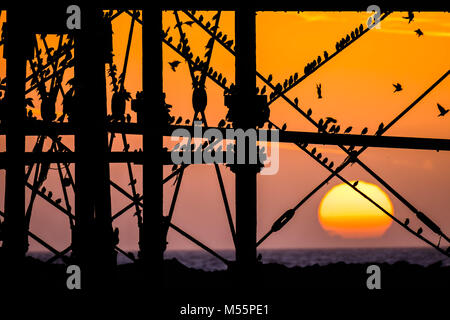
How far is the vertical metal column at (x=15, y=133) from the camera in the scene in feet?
20.3

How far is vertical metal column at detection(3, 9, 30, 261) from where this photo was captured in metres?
6.18

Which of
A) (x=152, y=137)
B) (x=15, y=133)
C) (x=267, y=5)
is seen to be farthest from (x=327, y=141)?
(x=15, y=133)

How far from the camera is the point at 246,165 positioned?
6297mm

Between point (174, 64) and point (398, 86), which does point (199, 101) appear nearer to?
point (174, 64)

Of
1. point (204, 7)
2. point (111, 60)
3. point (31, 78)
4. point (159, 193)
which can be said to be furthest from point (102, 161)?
point (31, 78)

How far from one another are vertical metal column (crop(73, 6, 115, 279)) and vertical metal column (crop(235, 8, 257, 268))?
0.85 m

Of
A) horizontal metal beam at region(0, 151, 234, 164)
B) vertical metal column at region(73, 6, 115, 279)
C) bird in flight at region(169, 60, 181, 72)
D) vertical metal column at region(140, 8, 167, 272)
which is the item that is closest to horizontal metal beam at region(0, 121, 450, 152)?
horizontal metal beam at region(0, 151, 234, 164)

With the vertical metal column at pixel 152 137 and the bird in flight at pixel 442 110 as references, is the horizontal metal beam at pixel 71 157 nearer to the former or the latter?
the vertical metal column at pixel 152 137

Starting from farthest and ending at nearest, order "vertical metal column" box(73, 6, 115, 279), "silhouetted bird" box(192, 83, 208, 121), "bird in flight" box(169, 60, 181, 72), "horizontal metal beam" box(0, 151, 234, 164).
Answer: "bird in flight" box(169, 60, 181, 72), "silhouetted bird" box(192, 83, 208, 121), "horizontal metal beam" box(0, 151, 234, 164), "vertical metal column" box(73, 6, 115, 279)

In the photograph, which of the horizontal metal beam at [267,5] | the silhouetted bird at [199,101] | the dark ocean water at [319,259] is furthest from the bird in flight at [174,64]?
the dark ocean water at [319,259]

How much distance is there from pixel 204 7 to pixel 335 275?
158 inches

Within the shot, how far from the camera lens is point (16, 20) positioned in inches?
248

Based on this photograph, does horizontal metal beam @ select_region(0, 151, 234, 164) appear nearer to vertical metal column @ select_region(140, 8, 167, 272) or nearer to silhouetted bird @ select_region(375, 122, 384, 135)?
vertical metal column @ select_region(140, 8, 167, 272)

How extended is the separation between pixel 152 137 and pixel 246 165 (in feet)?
2.39
